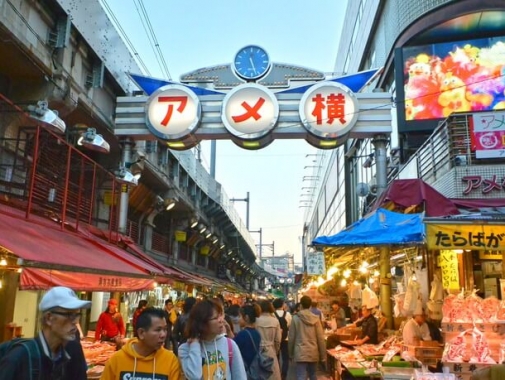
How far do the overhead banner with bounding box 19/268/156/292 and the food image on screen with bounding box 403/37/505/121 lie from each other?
1224 centimetres

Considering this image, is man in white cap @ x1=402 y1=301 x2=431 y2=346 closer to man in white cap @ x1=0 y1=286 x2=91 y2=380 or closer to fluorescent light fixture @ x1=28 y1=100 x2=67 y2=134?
man in white cap @ x1=0 y1=286 x2=91 y2=380

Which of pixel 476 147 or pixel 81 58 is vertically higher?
pixel 81 58

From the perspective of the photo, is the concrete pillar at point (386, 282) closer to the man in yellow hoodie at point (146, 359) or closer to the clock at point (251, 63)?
the man in yellow hoodie at point (146, 359)

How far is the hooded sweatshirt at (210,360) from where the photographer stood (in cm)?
354

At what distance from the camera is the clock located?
53.6 ft

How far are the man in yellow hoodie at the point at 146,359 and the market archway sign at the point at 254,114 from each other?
1145cm

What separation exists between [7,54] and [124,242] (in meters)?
5.58

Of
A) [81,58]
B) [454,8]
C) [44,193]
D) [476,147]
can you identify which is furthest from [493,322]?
[454,8]

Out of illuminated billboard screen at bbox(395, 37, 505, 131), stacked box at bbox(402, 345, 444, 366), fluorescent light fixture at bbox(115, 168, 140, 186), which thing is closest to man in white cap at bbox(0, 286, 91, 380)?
stacked box at bbox(402, 345, 444, 366)

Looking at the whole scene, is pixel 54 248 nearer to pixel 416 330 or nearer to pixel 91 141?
pixel 91 141

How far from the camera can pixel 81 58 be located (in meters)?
11.9

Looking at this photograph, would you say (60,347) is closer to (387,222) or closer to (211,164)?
(387,222)

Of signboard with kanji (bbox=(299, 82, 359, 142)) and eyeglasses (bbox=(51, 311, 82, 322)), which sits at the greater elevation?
signboard with kanji (bbox=(299, 82, 359, 142))

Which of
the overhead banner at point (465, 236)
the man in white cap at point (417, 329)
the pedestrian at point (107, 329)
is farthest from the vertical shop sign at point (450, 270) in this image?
the pedestrian at point (107, 329)
